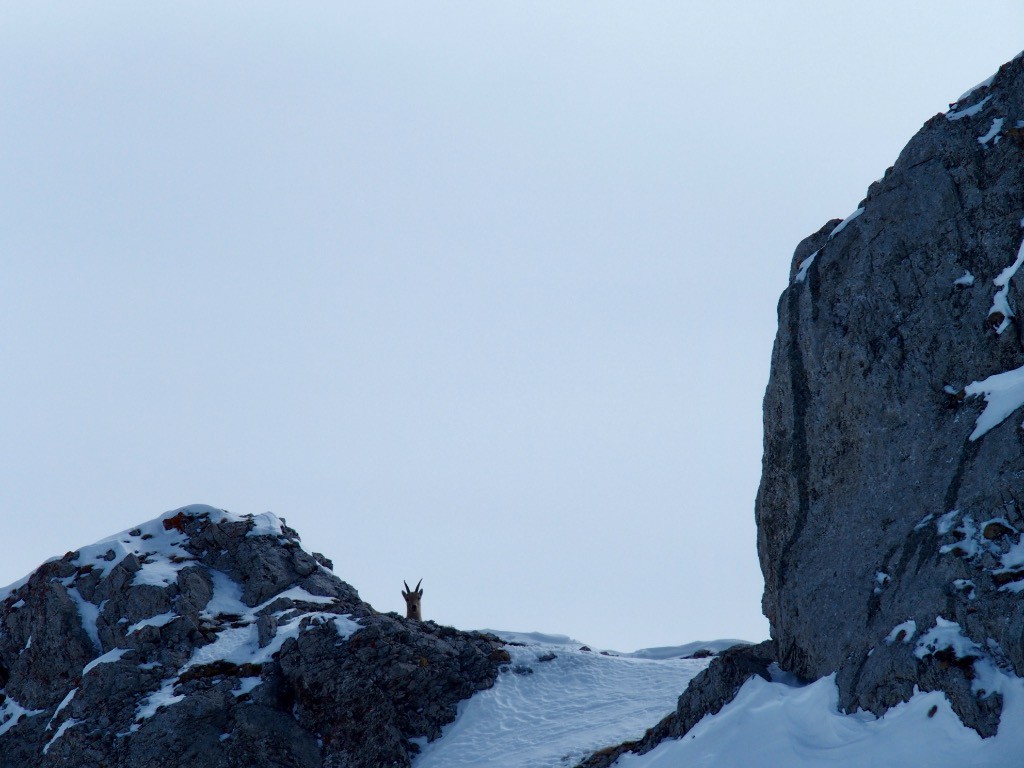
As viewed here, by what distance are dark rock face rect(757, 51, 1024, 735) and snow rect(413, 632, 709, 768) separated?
26.2 ft

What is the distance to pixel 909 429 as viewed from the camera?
873 inches

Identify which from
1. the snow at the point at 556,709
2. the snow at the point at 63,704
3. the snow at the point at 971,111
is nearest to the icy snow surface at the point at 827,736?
the snow at the point at 556,709

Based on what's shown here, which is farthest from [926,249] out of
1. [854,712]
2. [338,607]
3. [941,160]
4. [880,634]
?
[338,607]

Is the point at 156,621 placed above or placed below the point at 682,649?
above

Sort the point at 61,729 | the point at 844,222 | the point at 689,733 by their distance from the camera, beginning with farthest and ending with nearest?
the point at 61,729
the point at 844,222
the point at 689,733

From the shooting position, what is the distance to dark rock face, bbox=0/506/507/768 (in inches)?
1247

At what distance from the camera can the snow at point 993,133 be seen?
23.6m

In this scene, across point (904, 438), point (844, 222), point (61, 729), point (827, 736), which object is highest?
point (844, 222)

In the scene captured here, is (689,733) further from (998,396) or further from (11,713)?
(11,713)

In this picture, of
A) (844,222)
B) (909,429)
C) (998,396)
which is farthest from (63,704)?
(998,396)

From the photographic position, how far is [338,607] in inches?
1507

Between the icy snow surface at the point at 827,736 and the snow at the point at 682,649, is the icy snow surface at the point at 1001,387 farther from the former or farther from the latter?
the snow at the point at 682,649

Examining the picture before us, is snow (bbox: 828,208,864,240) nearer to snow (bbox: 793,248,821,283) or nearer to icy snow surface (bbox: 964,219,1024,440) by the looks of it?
snow (bbox: 793,248,821,283)

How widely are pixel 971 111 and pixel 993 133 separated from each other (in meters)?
1.17
